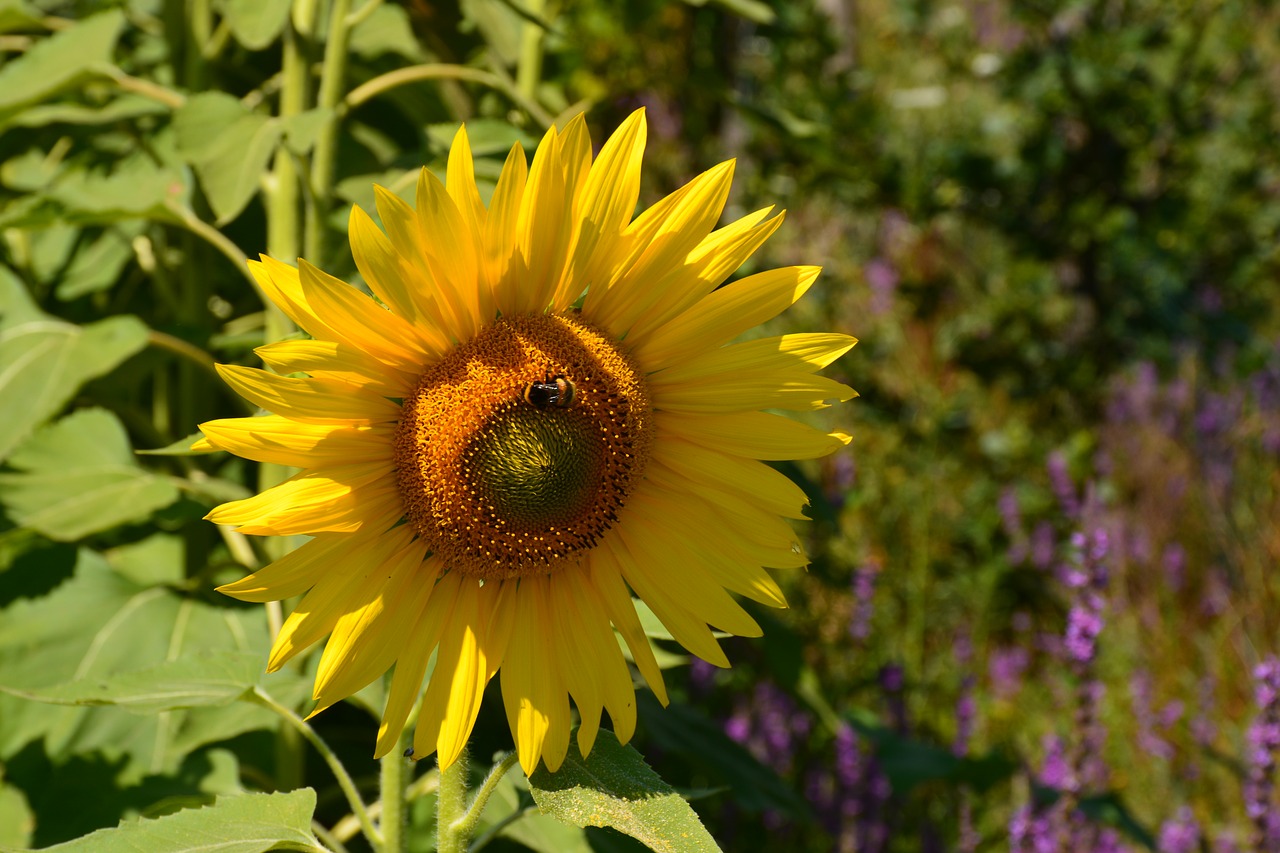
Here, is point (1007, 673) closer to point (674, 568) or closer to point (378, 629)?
point (674, 568)

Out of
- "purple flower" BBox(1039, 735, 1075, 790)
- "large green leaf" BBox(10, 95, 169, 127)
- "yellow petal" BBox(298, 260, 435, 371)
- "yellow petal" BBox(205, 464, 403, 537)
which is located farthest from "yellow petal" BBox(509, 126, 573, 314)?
"purple flower" BBox(1039, 735, 1075, 790)

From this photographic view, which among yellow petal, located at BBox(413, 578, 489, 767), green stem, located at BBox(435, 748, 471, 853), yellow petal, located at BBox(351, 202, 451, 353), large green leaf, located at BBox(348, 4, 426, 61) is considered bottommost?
green stem, located at BBox(435, 748, 471, 853)

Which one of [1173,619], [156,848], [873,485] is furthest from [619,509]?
[1173,619]

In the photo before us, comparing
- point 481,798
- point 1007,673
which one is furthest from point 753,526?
point 1007,673

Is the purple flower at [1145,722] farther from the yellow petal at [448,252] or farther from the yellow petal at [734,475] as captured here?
the yellow petal at [448,252]

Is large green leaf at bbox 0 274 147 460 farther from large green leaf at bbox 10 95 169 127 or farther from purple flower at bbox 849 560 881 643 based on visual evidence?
purple flower at bbox 849 560 881 643

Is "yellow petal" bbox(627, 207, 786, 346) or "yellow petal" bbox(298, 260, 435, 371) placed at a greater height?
"yellow petal" bbox(627, 207, 786, 346)

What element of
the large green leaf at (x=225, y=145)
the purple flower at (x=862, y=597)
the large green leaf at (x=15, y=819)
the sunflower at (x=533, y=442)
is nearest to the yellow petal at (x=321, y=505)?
the sunflower at (x=533, y=442)
